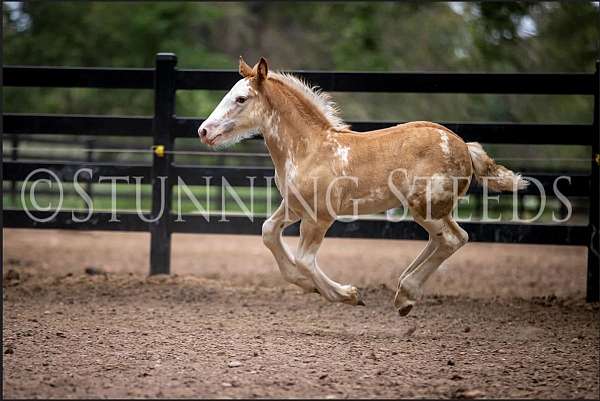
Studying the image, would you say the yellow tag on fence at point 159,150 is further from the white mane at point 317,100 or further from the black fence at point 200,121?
the white mane at point 317,100

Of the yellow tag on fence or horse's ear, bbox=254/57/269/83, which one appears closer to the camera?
horse's ear, bbox=254/57/269/83

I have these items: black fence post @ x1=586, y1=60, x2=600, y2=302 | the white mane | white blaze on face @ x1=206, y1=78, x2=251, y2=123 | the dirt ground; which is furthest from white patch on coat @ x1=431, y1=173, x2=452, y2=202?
black fence post @ x1=586, y1=60, x2=600, y2=302

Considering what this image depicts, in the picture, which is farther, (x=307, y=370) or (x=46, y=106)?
(x=46, y=106)

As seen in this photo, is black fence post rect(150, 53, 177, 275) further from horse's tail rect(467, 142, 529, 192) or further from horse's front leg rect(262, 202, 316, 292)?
horse's tail rect(467, 142, 529, 192)

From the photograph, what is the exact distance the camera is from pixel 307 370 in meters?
4.08

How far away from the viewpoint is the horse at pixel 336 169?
503 centimetres

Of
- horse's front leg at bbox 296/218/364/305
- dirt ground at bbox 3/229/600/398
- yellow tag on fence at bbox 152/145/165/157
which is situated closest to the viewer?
dirt ground at bbox 3/229/600/398

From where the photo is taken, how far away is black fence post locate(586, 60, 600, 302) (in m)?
6.61

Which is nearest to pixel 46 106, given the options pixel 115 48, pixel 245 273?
pixel 115 48

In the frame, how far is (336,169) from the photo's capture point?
508 centimetres

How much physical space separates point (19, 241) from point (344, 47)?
12457 mm

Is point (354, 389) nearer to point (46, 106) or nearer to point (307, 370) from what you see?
point (307, 370)

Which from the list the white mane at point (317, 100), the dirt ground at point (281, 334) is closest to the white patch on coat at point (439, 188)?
the white mane at point (317, 100)

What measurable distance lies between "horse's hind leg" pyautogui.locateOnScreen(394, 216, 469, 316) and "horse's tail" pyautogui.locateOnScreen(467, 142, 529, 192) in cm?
43
